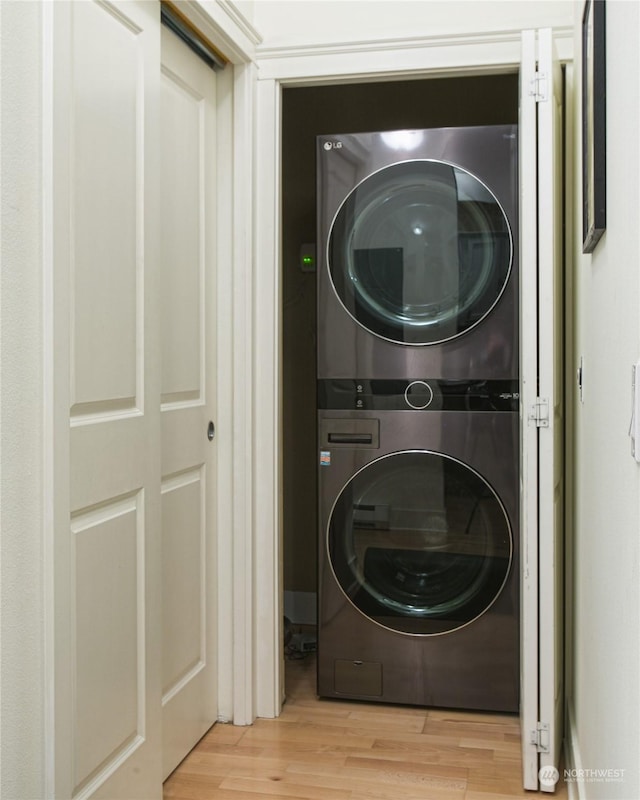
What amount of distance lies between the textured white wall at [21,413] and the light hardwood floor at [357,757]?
31.2 inches

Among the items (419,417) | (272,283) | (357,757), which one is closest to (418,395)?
(419,417)

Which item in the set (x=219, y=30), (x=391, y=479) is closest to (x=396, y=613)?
(x=391, y=479)

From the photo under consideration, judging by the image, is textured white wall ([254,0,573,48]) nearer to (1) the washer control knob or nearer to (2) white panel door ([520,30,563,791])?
(2) white panel door ([520,30,563,791])

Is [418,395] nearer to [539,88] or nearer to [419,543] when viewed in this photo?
[419,543]

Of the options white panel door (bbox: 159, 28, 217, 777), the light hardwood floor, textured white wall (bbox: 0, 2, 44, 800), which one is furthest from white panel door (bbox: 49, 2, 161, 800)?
the light hardwood floor

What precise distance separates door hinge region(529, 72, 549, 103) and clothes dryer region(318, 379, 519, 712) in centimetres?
86

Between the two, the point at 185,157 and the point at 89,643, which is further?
the point at 185,157

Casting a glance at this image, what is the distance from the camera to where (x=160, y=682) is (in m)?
2.13

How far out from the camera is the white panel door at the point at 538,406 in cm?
220

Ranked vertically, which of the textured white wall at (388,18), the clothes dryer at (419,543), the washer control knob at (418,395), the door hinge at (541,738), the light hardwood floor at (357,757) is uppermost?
the textured white wall at (388,18)

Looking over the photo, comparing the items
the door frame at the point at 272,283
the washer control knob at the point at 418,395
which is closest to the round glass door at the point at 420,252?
the washer control knob at the point at 418,395

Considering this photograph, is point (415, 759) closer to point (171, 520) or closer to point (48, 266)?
point (171, 520)

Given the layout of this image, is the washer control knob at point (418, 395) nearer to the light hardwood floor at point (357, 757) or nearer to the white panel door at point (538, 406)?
the white panel door at point (538, 406)

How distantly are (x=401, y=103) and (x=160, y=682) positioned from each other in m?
2.57
